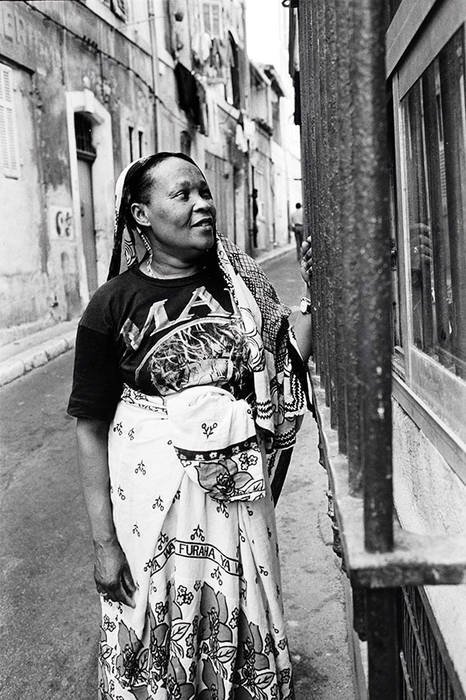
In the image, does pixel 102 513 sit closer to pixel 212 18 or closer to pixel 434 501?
pixel 434 501

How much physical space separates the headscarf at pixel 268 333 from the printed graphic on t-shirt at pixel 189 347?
0.06 meters

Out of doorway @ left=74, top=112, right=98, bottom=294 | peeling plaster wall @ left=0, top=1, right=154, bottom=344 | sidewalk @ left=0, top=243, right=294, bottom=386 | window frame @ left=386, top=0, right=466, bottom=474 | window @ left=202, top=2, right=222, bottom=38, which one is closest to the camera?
window frame @ left=386, top=0, right=466, bottom=474

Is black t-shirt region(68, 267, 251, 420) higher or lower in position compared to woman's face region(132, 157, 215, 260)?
lower

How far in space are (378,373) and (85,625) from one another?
2.72m

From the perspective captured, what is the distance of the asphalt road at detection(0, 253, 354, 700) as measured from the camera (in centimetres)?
272

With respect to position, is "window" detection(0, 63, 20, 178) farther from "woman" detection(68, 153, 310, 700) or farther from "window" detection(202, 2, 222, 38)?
"window" detection(202, 2, 222, 38)

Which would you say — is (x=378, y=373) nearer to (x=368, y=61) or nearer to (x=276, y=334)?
(x=368, y=61)

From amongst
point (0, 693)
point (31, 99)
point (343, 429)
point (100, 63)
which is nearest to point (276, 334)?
point (343, 429)

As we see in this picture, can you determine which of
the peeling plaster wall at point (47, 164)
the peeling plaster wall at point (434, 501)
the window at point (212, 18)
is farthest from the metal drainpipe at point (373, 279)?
the window at point (212, 18)

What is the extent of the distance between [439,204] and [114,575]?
1285mm

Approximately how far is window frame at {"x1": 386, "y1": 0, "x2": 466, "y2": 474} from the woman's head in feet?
1.73

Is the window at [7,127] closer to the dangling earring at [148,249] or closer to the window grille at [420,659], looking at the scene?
the dangling earring at [148,249]

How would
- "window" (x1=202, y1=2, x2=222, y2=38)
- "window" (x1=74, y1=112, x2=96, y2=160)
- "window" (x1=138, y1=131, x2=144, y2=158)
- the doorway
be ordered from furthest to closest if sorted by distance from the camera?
"window" (x1=202, y1=2, x2=222, y2=38)
"window" (x1=138, y1=131, x2=144, y2=158)
the doorway
"window" (x1=74, y1=112, x2=96, y2=160)

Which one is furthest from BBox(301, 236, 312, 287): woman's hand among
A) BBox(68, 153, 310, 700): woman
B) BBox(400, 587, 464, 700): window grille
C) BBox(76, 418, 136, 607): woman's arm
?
BBox(400, 587, 464, 700): window grille
